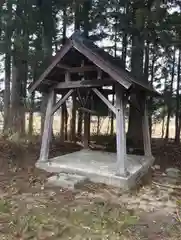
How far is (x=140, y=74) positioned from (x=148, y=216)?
6.00m

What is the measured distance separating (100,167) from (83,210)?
1983mm

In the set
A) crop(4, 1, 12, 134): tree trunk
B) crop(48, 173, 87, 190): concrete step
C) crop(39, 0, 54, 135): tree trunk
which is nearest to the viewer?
crop(48, 173, 87, 190): concrete step

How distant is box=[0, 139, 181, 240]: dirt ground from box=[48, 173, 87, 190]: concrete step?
139 millimetres

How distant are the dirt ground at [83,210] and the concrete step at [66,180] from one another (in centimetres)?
14

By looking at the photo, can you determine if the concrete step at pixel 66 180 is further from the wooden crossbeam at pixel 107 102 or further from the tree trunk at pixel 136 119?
the tree trunk at pixel 136 119

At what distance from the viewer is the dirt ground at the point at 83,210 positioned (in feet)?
11.1

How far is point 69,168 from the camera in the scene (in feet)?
19.1

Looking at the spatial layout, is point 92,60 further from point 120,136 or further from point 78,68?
point 120,136

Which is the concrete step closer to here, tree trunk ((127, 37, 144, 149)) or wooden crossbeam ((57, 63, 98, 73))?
wooden crossbeam ((57, 63, 98, 73))

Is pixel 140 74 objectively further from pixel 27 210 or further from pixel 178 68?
pixel 27 210

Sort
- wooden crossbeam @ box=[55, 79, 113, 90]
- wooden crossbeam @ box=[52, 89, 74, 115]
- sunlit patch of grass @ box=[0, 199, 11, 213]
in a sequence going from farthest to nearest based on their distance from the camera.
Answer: wooden crossbeam @ box=[52, 89, 74, 115]
wooden crossbeam @ box=[55, 79, 113, 90]
sunlit patch of grass @ box=[0, 199, 11, 213]

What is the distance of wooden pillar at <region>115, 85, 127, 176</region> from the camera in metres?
5.31

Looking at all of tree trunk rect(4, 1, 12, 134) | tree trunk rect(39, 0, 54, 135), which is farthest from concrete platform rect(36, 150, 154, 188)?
tree trunk rect(4, 1, 12, 134)

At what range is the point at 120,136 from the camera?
538 cm
